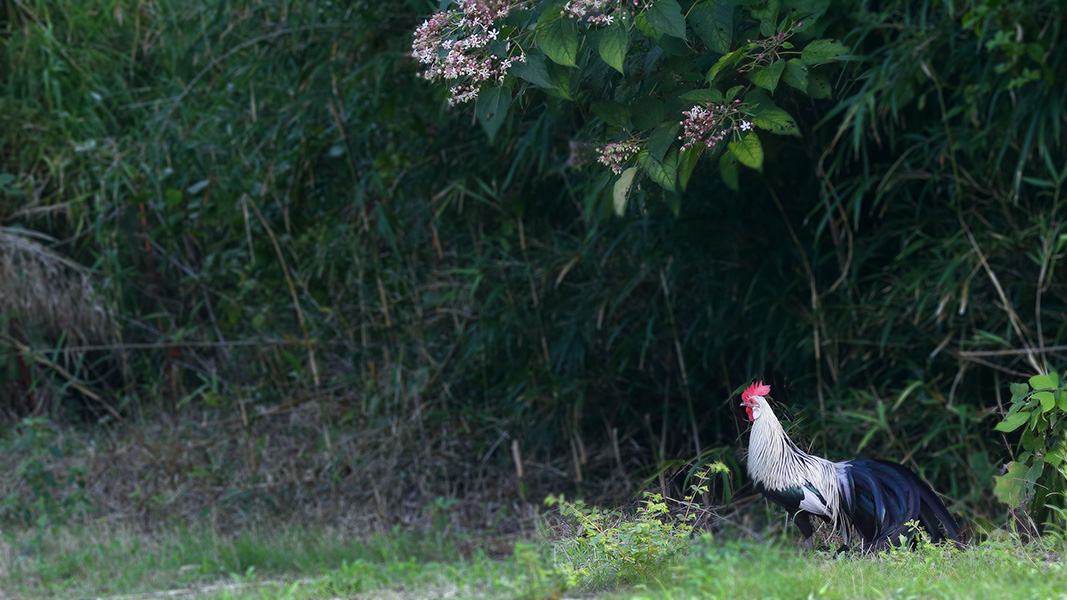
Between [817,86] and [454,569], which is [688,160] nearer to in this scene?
[817,86]

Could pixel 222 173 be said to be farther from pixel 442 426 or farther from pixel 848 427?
pixel 848 427

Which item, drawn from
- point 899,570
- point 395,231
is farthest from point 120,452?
point 899,570

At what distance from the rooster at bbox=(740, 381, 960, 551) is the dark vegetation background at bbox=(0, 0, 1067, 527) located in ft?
1.05

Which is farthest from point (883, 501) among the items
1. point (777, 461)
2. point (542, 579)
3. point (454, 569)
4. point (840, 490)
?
point (454, 569)

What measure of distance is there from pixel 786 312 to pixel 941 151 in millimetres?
751

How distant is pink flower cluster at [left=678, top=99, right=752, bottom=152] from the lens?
172 centimetres

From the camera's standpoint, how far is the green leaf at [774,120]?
1722 millimetres

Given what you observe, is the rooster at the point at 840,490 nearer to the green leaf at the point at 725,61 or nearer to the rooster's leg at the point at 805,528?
the rooster's leg at the point at 805,528

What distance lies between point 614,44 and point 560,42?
3.4 inches

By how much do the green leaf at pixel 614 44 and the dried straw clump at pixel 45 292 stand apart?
4184 millimetres

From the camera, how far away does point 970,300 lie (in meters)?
3.32

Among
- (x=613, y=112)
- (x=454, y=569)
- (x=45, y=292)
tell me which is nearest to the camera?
(x=613, y=112)

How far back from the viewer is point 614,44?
159 centimetres

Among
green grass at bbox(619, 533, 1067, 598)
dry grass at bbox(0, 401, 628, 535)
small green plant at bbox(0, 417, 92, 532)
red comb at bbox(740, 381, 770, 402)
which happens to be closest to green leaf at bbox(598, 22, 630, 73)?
red comb at bbox(740, 381, 770, 402)
